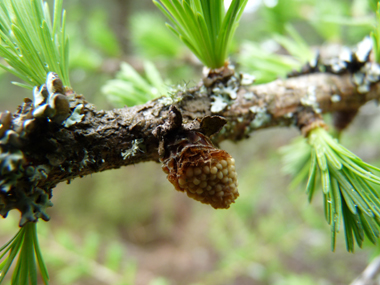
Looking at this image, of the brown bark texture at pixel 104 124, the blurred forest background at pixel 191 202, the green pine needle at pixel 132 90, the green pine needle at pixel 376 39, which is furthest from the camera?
the blurred forest background at pixel 191 202

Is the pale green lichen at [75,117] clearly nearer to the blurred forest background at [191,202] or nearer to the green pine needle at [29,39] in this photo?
the green pine needle at [29,39]

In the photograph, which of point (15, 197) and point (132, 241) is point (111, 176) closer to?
point (132, 241)

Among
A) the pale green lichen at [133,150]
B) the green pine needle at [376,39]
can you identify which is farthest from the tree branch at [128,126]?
the green pine needle at [376,39]

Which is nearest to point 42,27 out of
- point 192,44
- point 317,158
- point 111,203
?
point 192,44

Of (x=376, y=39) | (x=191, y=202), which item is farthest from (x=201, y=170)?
(x=191, y=202)

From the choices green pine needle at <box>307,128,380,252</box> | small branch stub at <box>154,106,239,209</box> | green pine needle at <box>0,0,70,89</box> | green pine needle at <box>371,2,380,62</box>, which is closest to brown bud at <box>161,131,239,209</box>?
small branch stub at <box>154,106,239,209</box>

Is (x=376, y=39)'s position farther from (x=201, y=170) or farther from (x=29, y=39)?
(x=29, y=39)

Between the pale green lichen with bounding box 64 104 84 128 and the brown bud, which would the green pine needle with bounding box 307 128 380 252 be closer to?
the brown bud
